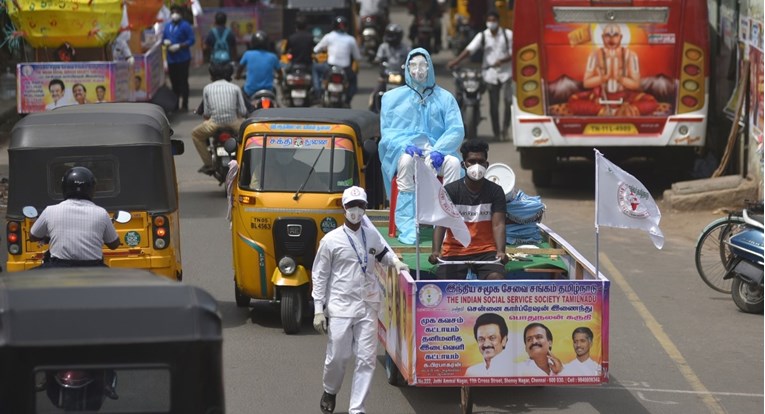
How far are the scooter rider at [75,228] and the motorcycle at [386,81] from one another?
36.4 feet

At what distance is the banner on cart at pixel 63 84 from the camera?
832 inches

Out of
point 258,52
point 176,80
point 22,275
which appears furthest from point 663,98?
point 22,275

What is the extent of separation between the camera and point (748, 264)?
13336 mm

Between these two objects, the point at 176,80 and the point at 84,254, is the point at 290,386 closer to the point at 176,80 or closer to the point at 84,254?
the point at 84,254

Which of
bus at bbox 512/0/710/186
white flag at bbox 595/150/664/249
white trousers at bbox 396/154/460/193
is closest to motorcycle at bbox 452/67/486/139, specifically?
bus at bbox 512/0/710/186

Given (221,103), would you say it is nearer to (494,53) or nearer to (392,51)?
(494,53)

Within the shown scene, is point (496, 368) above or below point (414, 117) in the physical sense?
below

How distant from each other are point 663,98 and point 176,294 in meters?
13.6

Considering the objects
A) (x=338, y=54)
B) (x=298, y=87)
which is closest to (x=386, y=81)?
(x=298, y=87)

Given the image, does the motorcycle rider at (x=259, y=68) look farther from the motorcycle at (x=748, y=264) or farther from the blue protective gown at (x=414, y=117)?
the motorcycle at (x=748, y=264)

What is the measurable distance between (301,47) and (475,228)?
16.0m

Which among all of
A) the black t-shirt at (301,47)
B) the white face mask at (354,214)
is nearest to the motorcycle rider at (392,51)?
the black t-shirt at (301,47)

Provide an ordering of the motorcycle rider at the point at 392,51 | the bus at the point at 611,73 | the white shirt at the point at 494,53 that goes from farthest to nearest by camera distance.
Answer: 1. the motorcycle rider at the point at 392,51
2. the white shirt at the point at 494,53
3. the bus at the point at 611,73

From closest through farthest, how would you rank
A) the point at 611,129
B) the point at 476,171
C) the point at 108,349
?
the point at 108,349 → the point at 476,171 → the point at 611,129
